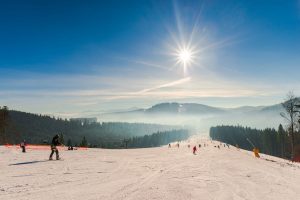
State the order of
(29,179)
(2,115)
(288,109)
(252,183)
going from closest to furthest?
(29,179), (252,183), (288,109), (2,115)

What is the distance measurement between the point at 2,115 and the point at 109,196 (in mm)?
86677

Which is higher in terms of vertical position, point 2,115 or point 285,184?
point 2,115

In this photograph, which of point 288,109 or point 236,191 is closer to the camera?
point 236,191

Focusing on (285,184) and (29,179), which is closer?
(29,179)

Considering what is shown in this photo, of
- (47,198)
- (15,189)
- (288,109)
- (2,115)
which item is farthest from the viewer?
(2,115)

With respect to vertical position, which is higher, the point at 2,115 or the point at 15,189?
the point at 2,115

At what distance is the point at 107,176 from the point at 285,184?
32.5ft

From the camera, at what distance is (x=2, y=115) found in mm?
88750

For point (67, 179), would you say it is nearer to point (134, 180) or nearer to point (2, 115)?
point (134, 180)

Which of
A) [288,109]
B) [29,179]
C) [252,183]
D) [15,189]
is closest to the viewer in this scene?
[15,189]

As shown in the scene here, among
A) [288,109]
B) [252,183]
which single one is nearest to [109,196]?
[252,183]

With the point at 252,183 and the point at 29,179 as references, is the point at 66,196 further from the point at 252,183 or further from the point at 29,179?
the point at 252,183

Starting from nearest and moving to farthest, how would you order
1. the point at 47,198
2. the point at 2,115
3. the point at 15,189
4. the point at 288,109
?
the point at 47,198 < the point at 15,189 < the point at 288,109 < the point at 2,115

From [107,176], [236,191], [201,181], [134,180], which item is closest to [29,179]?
[107,176]
